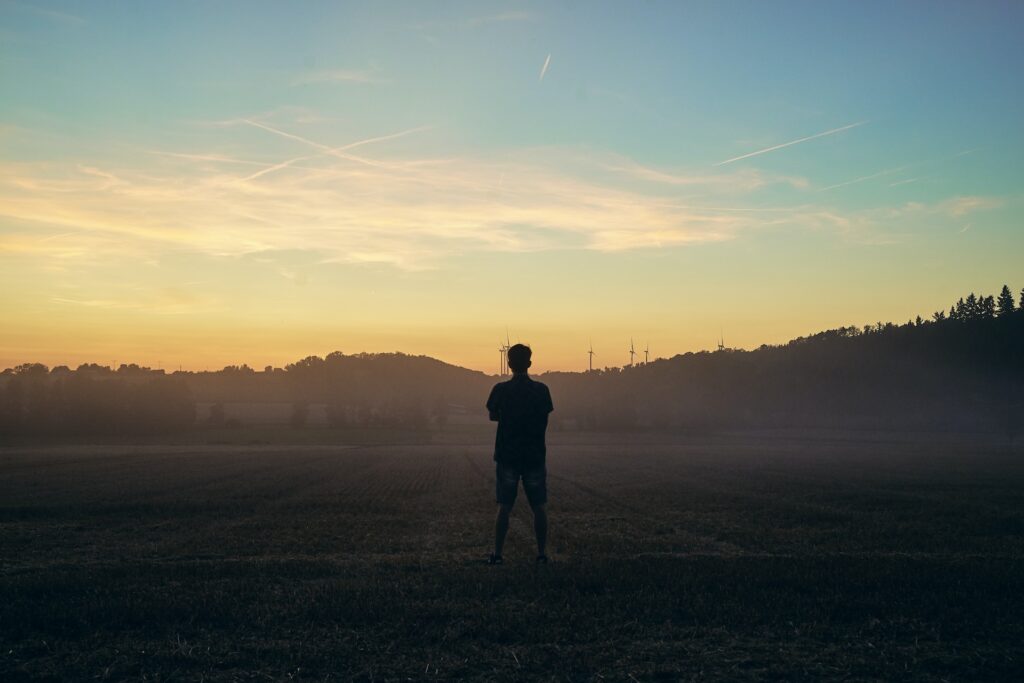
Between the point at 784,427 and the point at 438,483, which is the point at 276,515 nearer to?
the point at 438,483

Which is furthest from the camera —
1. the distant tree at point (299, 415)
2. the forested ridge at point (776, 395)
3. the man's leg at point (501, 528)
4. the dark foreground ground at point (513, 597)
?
the distant tree at point (299, 415)

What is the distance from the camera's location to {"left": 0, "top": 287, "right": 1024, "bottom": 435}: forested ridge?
351 feet

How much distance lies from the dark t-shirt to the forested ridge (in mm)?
89488

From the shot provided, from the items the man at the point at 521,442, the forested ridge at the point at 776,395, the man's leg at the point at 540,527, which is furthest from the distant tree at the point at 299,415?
the man's leg at the point at 540,527

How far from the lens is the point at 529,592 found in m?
7.50

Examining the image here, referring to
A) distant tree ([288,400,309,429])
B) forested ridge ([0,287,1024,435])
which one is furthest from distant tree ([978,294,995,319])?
distant tree ([288,400,309,429])

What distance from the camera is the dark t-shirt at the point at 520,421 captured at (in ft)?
32.0

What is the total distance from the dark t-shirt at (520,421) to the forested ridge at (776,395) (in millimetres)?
89488

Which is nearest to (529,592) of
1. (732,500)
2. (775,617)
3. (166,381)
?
(775,617)

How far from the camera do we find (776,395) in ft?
457

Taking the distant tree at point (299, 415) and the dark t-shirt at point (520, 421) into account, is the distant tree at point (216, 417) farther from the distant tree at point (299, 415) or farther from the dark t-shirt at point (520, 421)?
the dark t-shirt at point (520, 421)

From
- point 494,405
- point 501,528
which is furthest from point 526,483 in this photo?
point 494,405

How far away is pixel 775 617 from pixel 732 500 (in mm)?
13361

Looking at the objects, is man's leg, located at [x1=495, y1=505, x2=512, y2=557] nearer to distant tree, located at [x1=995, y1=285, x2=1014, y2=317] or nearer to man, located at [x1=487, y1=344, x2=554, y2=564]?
man, located at [x1=487, y1=344, x2=554, y2=564]
